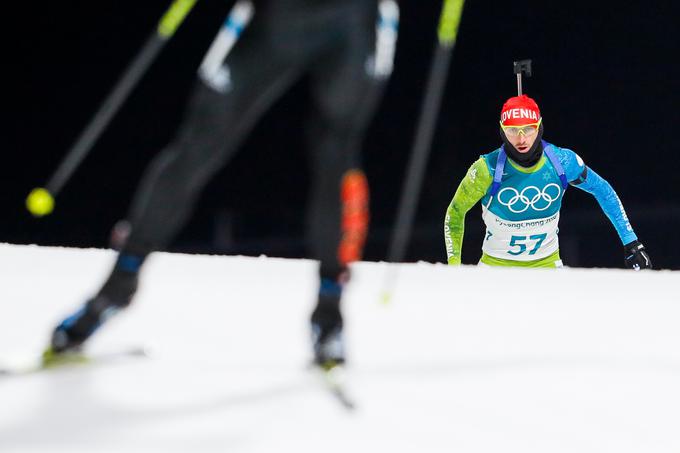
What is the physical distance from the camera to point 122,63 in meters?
8.17

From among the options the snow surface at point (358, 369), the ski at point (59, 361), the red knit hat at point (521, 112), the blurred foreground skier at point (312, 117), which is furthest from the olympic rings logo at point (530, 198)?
the ski at point (59, 361)

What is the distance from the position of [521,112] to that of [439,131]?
5.64 meters

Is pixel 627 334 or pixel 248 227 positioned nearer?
pixel 627 334

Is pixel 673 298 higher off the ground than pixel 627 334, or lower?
higher

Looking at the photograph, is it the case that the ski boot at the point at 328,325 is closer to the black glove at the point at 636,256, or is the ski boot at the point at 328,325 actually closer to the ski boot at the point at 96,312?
the ski boot at the point at 96,312

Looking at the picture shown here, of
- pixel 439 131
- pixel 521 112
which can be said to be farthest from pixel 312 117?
pixel 439 131

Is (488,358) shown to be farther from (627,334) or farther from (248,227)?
(248,227)

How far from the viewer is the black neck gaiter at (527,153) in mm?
3650

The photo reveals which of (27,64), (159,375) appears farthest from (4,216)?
(159,375)

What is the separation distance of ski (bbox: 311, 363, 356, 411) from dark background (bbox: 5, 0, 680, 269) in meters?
7.01

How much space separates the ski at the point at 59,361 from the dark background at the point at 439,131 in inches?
276

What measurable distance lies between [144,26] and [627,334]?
7325mm

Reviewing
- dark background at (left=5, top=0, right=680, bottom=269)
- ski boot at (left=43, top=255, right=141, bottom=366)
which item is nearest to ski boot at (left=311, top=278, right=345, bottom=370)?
ski boot at (left=43, top=255, right=141, bottom=366)

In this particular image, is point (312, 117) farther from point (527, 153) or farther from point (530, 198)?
point (530, 198)
